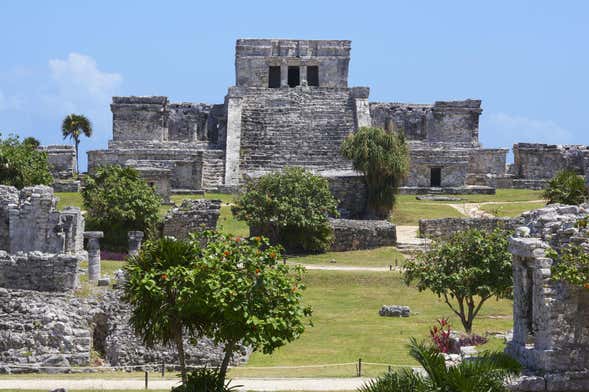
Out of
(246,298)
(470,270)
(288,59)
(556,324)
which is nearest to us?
(246,298)

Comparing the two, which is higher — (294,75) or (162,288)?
(294,75)

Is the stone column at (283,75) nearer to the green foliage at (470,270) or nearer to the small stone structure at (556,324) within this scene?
the green foliage at (470,270)

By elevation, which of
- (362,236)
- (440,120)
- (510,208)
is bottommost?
(362,236)

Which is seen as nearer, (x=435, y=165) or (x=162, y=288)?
(x=162, y=288)

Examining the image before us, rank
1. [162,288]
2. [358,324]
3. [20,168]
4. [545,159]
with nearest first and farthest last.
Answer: [162,288]
[358,324]
[20,168]
[545,159]

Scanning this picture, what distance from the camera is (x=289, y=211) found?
40.9 m

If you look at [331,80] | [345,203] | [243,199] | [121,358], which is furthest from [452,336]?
[331,80]

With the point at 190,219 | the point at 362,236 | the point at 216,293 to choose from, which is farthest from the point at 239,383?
the point at 362,236

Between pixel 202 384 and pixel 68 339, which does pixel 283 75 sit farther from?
pixel 202 384

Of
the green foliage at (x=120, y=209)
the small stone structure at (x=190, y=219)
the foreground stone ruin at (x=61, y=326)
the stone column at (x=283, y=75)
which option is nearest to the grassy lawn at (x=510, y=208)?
the small stone structure at (x=190, y=219)

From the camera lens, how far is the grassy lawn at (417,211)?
4659 centimetres

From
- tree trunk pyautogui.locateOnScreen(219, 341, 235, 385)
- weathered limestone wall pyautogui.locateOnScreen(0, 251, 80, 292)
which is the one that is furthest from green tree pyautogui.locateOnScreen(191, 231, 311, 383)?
weathered limestone wall pyautogui.locateOnScreen(0, 251, 80, 292)

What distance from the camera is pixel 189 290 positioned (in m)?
17.7

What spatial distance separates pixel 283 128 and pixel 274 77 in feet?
28.6
